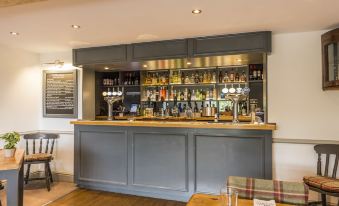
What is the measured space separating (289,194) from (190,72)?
397 centimetres

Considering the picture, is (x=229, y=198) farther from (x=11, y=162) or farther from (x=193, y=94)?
(x=193, y=94)

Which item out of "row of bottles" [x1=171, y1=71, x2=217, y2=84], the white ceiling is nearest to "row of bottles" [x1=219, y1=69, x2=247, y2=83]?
"row of bottles" [x1=171, y1=71, x2=217, y2=84]

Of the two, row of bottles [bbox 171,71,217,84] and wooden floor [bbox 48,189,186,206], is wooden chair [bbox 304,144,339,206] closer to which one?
wooden floor [bbox 48,189,186,206]

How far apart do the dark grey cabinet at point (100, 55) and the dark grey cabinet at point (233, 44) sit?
116 centimetres

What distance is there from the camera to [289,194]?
1.43 m

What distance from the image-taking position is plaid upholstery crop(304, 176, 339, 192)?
2.48 meters

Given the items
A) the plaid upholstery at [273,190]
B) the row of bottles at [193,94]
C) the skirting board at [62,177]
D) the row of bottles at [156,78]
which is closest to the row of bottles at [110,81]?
the row of bottles at [156,78]

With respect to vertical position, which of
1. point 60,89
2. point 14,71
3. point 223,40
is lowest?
point 60,89

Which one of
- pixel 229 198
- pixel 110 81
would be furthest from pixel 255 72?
pixel 229 198

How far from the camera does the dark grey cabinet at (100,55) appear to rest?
382 centimetres

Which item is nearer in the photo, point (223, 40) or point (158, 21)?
point (158, 21)

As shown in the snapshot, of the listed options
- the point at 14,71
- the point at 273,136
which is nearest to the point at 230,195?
the point at 273,136

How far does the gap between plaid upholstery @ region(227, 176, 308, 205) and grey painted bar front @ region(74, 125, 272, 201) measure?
5.47 feet

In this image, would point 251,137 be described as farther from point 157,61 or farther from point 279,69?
point 157,61
